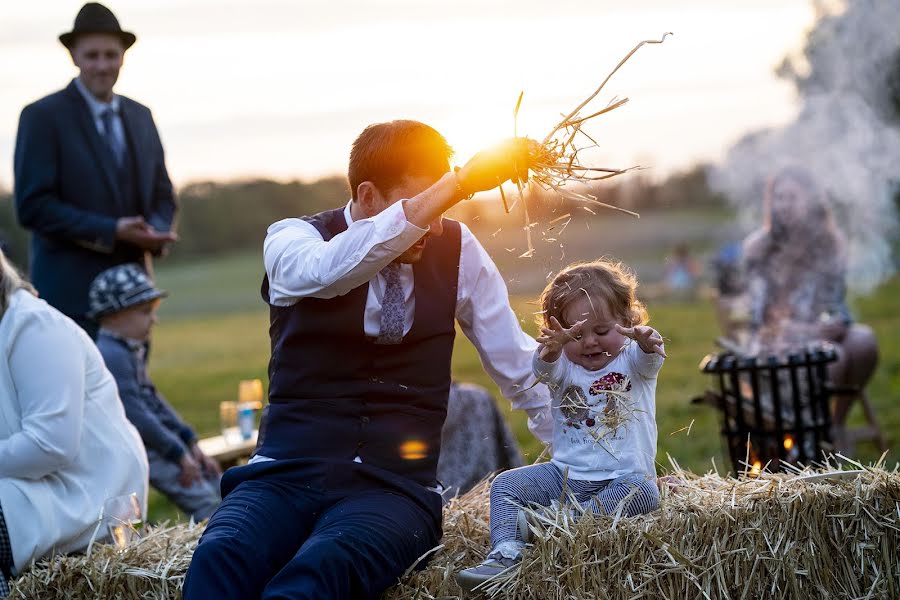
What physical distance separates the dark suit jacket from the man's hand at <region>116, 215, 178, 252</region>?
54 mm

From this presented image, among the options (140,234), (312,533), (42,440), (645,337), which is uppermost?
(140,234)

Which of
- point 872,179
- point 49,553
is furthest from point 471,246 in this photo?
point 872,179

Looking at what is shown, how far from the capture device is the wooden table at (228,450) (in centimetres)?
661

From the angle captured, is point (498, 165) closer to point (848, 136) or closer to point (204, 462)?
point (204, 462)

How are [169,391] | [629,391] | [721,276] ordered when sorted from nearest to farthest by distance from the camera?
[629,391]
[721,276]
[169,391]

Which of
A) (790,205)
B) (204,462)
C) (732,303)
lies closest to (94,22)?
(204,462)

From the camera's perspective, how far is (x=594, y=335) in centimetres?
366

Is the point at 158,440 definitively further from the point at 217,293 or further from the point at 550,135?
the point at 217,293

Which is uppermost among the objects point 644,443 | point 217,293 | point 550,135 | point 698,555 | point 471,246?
point 550,135

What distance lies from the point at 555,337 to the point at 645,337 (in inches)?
10.7

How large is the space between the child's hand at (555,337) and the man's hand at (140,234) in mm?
3353

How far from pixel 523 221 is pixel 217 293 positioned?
145 ft

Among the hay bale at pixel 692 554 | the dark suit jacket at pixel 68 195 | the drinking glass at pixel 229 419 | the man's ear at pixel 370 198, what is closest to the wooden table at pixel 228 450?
the drinking glass at pixel 229 419

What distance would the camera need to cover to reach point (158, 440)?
5988mm
